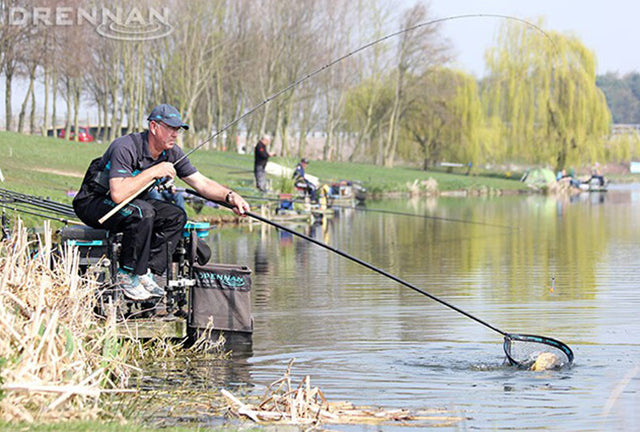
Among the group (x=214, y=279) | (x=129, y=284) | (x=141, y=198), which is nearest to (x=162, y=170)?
(x=141, y=198)

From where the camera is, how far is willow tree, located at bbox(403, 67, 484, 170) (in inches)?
2621

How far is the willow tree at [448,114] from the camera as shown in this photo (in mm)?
66562

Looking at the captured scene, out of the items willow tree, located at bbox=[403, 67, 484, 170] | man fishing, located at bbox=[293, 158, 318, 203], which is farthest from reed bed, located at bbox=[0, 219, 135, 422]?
willow tree, located at bbox=[403, 67, 484, 170]

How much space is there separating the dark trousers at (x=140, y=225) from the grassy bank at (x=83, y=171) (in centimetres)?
1347

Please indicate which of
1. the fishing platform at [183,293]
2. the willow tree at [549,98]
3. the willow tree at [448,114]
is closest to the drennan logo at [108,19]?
the willow tree at [549,98]

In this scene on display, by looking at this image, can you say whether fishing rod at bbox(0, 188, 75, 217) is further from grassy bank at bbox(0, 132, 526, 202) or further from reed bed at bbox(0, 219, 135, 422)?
grassy bank at bbox(0, 132, 526, 202)

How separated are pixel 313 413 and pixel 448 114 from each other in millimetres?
62750

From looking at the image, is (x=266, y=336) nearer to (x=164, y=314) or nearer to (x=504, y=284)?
(x=164, y=314)

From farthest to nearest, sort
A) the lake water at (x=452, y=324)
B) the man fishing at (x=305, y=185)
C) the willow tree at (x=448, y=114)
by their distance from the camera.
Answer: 1. the willow tree at (x=448, y=114)
2. the man fishing at (x=305, y=185)
3. the lake water at (x=452, y=324)

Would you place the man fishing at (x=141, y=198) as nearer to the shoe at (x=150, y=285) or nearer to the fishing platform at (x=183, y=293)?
the shoe at (x=150, y=285)

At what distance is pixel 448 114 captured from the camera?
68500 millimetres

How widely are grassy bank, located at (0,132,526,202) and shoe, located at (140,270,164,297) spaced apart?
43.5 feet

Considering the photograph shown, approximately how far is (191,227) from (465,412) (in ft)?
10.8

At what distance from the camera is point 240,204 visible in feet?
28.9
